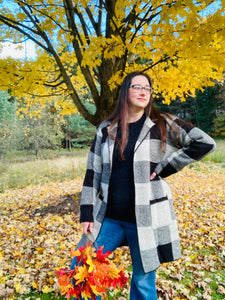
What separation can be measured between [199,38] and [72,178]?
7003 millimetres

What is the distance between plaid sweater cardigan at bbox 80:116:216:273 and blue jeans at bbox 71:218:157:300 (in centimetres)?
6

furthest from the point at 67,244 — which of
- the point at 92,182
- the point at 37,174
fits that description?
the point at 37,174

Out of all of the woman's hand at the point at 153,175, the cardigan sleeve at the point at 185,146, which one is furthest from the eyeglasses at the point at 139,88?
the woman's hand at the point at 153,175

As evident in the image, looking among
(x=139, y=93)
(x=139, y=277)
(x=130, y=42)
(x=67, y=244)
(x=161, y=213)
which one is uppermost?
(x=130, y=42)

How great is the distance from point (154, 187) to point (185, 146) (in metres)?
0.36

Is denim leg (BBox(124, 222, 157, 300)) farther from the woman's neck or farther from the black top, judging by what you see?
the woman's neck

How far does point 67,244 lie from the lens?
10.9 feet

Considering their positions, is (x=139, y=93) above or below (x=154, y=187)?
above

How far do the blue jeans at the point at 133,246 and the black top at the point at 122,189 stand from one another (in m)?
0.06

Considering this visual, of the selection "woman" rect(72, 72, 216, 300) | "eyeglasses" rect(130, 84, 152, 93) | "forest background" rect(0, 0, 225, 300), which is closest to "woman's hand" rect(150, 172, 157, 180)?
"woman" rect(72, 72, 216, 300)

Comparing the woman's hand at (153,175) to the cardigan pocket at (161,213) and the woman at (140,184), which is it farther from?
the cardigan pocket at (161,213)

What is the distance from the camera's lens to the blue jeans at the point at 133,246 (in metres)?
1.51

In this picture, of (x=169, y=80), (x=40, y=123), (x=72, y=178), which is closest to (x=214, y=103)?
(x=40, y=123)

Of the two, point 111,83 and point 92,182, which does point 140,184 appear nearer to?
point 92,182
